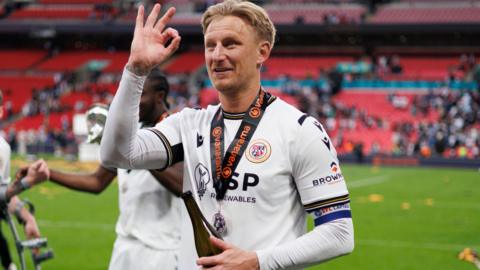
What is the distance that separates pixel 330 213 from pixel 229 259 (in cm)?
44

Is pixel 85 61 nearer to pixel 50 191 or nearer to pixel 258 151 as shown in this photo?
pixel 50 191

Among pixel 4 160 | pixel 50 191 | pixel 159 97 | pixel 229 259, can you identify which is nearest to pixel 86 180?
pixel 159 97

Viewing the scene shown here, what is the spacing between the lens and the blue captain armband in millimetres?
3066

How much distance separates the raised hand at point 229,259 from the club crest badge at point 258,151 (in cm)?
36

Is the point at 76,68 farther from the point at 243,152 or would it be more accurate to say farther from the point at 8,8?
the point at 243,152

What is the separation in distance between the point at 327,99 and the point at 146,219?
3592 cm

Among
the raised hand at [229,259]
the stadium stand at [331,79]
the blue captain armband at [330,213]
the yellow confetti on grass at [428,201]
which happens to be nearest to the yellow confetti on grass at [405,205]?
the yellow confetti on grass at [428,201]

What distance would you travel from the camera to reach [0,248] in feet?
26.9

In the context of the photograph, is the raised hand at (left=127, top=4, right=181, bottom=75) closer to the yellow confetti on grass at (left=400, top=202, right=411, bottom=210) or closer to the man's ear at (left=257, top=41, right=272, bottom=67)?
the man's ear at (left=257, top=41, right=272, bottom=67)

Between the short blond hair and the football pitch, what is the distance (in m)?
8.31

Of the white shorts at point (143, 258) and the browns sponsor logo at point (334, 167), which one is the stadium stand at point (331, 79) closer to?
the white shorts at point (143, 258)

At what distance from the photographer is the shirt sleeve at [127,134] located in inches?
117

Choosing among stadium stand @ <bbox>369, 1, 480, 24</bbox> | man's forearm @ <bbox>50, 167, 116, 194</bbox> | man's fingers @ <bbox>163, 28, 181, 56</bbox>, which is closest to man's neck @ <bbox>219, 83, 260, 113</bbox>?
man's fingers @ <bbox>163, 28, 181, 56</bbox>

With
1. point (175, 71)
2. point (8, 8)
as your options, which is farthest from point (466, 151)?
point (8, 8)
